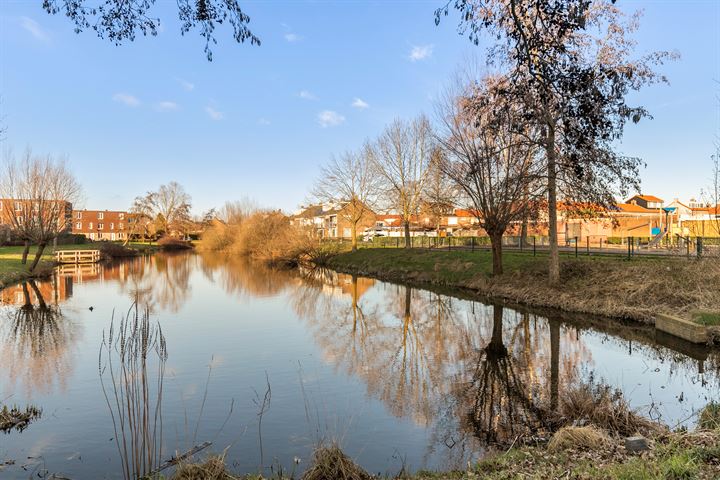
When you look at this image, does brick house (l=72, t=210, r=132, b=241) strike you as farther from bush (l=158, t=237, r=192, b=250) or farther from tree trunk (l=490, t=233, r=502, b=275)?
tree trunk (l=490, t=233, r=502, b=275)

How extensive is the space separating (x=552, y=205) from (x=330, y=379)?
12.3 meters

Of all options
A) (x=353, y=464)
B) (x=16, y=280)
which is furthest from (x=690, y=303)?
(x=16, y=280)

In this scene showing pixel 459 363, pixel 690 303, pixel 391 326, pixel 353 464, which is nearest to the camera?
pixel 353 464

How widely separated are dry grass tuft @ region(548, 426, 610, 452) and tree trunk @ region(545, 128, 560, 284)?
12708 millimetres

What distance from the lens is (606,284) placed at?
54.6ft

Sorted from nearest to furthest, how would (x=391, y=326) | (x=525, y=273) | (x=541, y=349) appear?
(x=541, y=349), (x=391, y=326), (x=525, y=273)

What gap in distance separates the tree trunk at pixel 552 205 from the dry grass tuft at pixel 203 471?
1502cm

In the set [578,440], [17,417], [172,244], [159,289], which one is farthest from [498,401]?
[172,244]

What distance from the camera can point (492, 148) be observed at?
18.6m

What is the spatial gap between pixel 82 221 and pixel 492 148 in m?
110

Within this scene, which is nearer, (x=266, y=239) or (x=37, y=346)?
(x=37, y=346)

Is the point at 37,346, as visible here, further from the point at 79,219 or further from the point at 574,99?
the point at 79,219

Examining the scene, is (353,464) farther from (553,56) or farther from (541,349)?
(541,349)

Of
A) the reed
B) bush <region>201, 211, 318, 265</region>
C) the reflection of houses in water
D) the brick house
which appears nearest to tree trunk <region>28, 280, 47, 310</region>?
the reflection of houses in water
